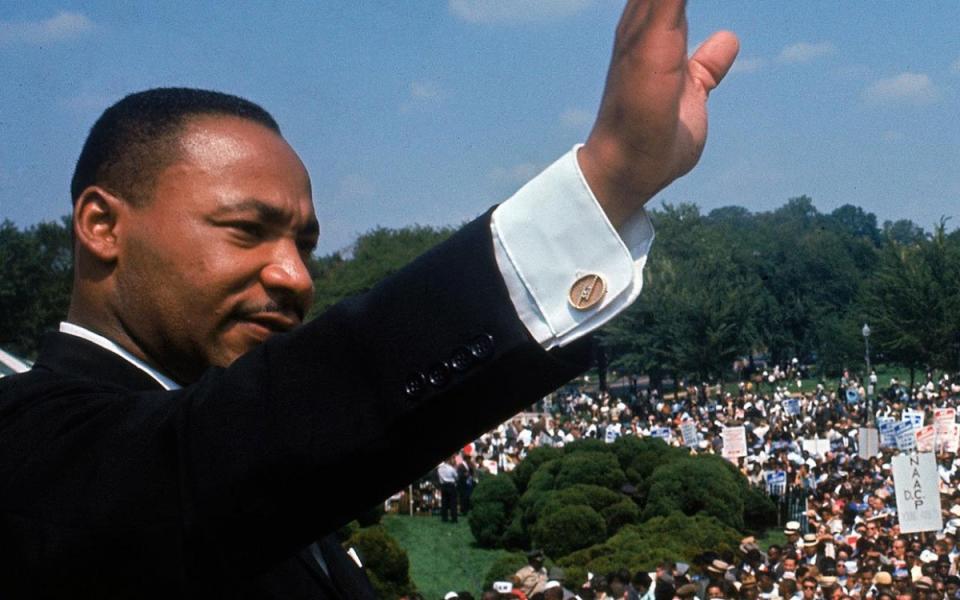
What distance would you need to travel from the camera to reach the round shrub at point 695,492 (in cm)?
1741

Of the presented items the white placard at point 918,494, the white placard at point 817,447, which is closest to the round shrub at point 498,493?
the white placard at point 817,447

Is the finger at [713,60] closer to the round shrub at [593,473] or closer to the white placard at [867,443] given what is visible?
the round shrub at [593,473]

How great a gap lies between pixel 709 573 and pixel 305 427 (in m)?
11.2

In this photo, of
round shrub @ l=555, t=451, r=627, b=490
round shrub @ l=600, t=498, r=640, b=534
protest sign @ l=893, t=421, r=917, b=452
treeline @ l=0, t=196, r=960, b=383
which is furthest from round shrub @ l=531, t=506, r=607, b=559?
treeline @ l=0, t=196, r=960, b=383

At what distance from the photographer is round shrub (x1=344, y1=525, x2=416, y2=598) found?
12.5m

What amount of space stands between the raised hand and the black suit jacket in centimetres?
13

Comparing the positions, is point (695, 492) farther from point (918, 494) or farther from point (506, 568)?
point (506, 568)

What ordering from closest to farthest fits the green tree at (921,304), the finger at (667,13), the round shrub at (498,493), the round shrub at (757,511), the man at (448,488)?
1. the finger at (667,13)
2. the round shrub at (498,493)
3. the round shrub at (757,511)
4. the man at (448,488)
5. the green tree at (921,304)

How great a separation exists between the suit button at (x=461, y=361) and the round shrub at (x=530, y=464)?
1959 cm

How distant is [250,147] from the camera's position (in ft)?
4.88

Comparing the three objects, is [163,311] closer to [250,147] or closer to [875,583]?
[250,147]

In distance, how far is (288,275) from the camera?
1.40 metres

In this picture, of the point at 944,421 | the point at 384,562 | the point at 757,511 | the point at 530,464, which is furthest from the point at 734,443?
the point at 384,562

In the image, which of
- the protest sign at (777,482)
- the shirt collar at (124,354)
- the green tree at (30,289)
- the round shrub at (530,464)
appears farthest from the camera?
the green tree at (30,289)
